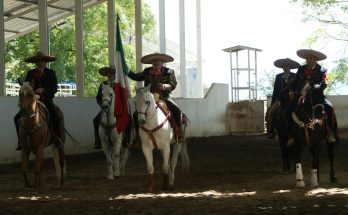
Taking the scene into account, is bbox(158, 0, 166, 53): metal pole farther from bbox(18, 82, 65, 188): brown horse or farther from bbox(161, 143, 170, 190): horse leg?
bbox(161, 143, 170, 190): horse leg

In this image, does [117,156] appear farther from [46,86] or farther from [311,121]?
[311,121]

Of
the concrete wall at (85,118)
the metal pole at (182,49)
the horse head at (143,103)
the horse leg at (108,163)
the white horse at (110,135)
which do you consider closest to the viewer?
the horse head at (143,103)

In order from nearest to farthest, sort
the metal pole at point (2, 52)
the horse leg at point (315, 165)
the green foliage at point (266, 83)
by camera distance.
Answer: the horse leg at point (315, 165) → the metal pole at point (2, 52) → the green foliage at point (266, 83)

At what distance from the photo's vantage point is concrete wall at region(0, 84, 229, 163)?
617 inches

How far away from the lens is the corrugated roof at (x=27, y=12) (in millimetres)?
28177

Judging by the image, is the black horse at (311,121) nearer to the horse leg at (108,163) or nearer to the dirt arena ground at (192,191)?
the dirt arena ground at (192,191)

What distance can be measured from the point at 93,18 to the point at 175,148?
103 feet

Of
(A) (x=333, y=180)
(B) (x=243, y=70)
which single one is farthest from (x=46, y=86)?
(B) (x=243, y=70)

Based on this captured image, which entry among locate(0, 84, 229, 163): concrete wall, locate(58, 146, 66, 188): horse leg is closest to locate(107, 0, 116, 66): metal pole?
locate(0, 84, 229, 163): concrete wall

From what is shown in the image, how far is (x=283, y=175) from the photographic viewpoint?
1297cm

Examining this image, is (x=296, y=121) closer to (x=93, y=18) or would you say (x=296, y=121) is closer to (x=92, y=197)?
(x=92, y=197)

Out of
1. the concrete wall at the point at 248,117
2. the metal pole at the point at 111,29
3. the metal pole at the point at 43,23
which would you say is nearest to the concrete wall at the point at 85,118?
the concrete wall at the point at 248,117

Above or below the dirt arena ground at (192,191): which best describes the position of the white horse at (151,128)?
above

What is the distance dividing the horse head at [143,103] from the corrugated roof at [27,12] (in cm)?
1820
